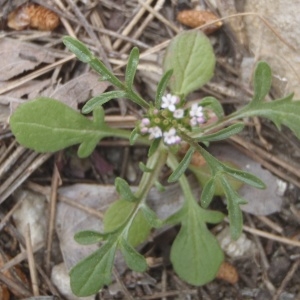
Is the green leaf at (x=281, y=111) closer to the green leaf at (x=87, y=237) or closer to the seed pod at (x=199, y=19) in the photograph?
the seed pod at (x=199, y=19)

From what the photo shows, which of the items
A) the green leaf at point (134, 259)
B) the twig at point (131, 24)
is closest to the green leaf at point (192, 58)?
the twig at point (131, 24)

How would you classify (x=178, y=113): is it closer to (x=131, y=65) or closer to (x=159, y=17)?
(x=131, y=65)

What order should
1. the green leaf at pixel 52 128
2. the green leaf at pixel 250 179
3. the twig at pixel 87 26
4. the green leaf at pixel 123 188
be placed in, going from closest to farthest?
the green leaf at pixel 250 179, the green leaf at pixel 123 188, the green leaf at pixel 52 128, the twig at pixel 87 26

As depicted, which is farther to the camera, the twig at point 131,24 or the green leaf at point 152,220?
the twig at point 131,24

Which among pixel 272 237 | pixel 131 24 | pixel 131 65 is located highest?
pixel 131 65

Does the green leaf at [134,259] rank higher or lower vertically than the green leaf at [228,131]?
lower

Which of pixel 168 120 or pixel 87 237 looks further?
pixel 87 237

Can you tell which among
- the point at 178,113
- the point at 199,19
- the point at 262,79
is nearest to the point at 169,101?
the point at 178,113

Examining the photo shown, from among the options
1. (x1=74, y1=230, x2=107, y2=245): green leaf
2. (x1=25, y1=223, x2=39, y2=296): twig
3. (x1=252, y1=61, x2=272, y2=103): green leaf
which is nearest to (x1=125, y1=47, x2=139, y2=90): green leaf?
(x1=252, y1=61, x2=272, y2=103): green leaf
